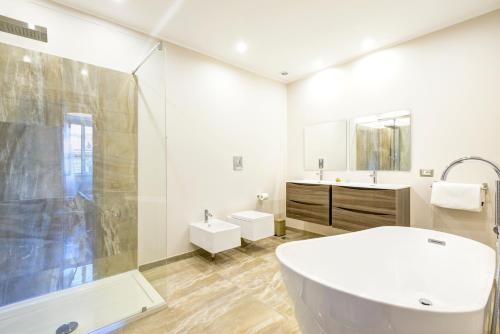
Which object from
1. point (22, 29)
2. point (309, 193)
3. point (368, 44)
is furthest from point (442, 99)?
point (22, 29)

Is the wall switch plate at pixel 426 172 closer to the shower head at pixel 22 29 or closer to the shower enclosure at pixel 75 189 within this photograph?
the shower enclosure at pixel 75 189

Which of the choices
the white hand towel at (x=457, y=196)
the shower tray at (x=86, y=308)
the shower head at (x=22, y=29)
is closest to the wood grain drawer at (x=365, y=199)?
the white hand towel at (x=457, y=196)

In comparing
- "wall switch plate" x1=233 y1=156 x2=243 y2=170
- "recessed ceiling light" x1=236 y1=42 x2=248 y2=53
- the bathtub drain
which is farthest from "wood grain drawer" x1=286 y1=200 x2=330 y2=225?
"recessed ceiling light" x1=236 y1=42 x2=248 y2=53

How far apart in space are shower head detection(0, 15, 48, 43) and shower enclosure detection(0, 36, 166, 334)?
135mm

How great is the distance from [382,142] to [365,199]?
33.3 inches

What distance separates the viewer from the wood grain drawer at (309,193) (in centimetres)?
310

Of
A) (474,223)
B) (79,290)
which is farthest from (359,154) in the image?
(79,290)

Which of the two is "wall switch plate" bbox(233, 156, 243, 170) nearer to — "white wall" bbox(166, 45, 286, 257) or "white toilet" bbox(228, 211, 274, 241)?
"white wall" bbox(166, 45, 286, 257)

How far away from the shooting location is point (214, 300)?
6.66 ft

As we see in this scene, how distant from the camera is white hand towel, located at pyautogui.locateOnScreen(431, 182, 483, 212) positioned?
2.15 metres

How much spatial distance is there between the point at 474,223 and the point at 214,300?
2579mm

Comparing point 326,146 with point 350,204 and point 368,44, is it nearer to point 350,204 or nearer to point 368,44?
point 350,204

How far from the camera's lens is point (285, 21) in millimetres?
2439

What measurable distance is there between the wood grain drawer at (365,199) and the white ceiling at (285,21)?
1740 millimetres
